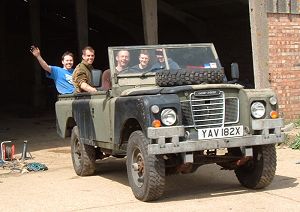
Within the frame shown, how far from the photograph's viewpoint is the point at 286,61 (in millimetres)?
11305

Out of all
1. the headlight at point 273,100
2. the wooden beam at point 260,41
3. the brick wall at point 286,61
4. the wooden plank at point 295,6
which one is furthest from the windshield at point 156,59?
the wooden plank at point 295,6

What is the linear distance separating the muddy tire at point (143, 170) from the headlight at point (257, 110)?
3.91 ft

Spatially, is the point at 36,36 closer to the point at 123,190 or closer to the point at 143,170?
the point at 123,190

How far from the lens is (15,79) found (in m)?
26.3

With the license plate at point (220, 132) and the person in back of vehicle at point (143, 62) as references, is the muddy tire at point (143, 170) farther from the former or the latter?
the person in back of vehicle at point (143, 62)

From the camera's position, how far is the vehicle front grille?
5.88 m

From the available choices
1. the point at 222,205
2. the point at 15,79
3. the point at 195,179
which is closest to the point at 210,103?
the point at 222,205

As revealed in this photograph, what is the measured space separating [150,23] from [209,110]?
6725mm

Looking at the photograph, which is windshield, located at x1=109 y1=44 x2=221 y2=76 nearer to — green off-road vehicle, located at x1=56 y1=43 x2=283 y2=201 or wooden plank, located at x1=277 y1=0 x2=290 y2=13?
green off-road vehicle, located at x1=56 y1=43 x2=283 y2=201

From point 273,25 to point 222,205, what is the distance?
6302mm

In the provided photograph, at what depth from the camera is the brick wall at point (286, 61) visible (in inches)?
437

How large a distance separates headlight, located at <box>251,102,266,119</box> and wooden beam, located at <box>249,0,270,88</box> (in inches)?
195

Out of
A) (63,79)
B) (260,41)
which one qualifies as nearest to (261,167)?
(63,79)

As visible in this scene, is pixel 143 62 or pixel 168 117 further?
pixel 143 62
